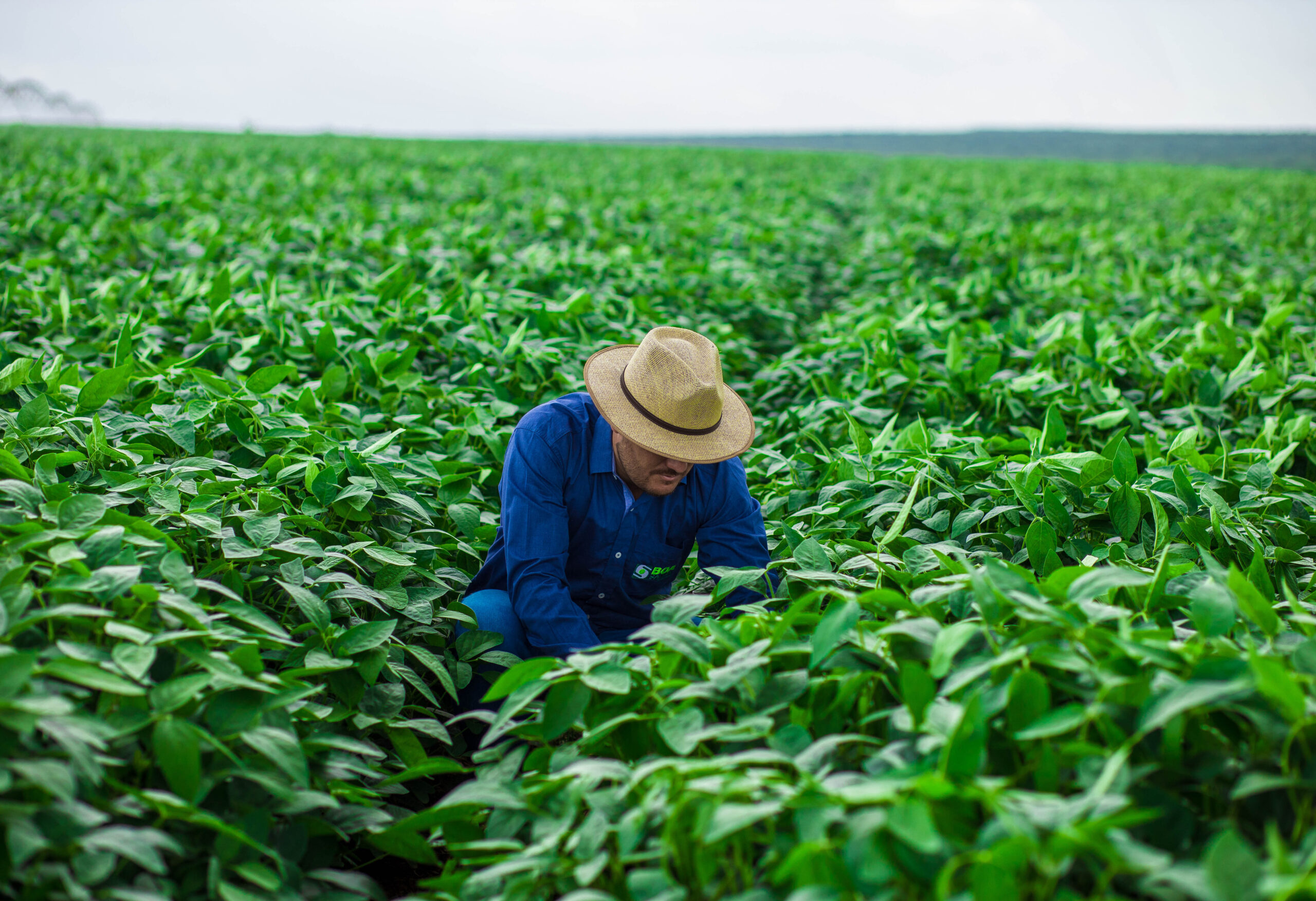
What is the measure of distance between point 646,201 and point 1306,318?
628 cm

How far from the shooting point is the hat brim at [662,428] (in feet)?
6.49

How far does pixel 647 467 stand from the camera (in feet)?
6.91

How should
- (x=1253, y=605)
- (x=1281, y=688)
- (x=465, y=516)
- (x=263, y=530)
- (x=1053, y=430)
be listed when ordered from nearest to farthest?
1. (x=1281, y=688)
2. (x=1253, y=605)
3. (x=263, y=530)
4. (x=465, y=516)
5. (x=1053, y=430)

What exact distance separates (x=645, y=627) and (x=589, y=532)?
0.71 m

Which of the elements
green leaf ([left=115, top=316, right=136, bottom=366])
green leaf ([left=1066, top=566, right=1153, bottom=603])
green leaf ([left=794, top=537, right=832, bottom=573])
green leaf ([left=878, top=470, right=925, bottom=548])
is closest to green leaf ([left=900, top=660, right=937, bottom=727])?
green leaf ([left=1066, top=566, right=1153, bottom=603])

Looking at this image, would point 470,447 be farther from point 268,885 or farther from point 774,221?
point 774,221

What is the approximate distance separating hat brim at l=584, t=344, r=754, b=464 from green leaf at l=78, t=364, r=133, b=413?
1302 millimetres

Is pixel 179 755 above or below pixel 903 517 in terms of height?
below

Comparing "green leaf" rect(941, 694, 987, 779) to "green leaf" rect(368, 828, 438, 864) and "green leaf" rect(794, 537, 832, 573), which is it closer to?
"green leaf" rect(794, 537, 832, 573)

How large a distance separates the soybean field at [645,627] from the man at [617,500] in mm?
144

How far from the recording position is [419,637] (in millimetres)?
2129

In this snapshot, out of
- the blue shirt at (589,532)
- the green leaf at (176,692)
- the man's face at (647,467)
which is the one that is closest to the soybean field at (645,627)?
the green leaf at (176,692)

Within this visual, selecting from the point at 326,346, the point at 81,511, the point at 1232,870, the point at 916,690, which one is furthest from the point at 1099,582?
the point at 326,346

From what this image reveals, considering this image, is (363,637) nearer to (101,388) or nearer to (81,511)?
(81,511)
